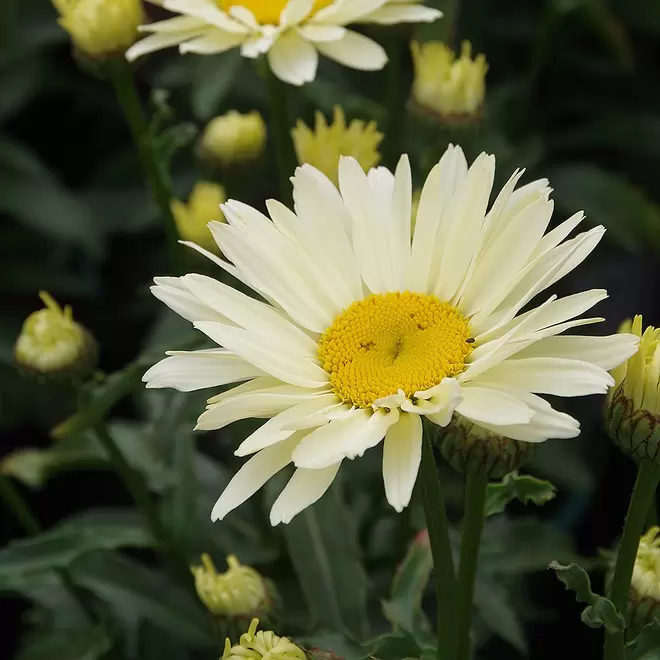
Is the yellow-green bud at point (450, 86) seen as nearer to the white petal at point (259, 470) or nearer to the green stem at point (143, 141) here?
→ the green stem at point (143, 141)

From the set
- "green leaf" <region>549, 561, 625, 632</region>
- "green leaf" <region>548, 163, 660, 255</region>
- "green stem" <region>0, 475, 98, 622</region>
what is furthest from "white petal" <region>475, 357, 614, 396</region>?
"green leaf" <region>548, 163, 660, 255</region>

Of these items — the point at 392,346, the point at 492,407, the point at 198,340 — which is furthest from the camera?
the point at 198,340

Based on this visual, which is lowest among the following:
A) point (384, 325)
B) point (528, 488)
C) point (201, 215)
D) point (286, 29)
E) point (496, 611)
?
point (496, 611)

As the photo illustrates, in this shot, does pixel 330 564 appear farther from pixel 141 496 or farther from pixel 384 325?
pixel 384 325

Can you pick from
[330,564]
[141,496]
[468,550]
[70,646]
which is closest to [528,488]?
[468,550]

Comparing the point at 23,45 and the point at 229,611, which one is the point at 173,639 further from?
the point at 23,45

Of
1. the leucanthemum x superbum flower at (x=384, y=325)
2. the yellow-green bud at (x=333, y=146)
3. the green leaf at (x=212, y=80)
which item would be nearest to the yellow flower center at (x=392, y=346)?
the leucanthemum x superbum flower at (x=384, y=325)

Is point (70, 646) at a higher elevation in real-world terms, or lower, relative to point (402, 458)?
lower
